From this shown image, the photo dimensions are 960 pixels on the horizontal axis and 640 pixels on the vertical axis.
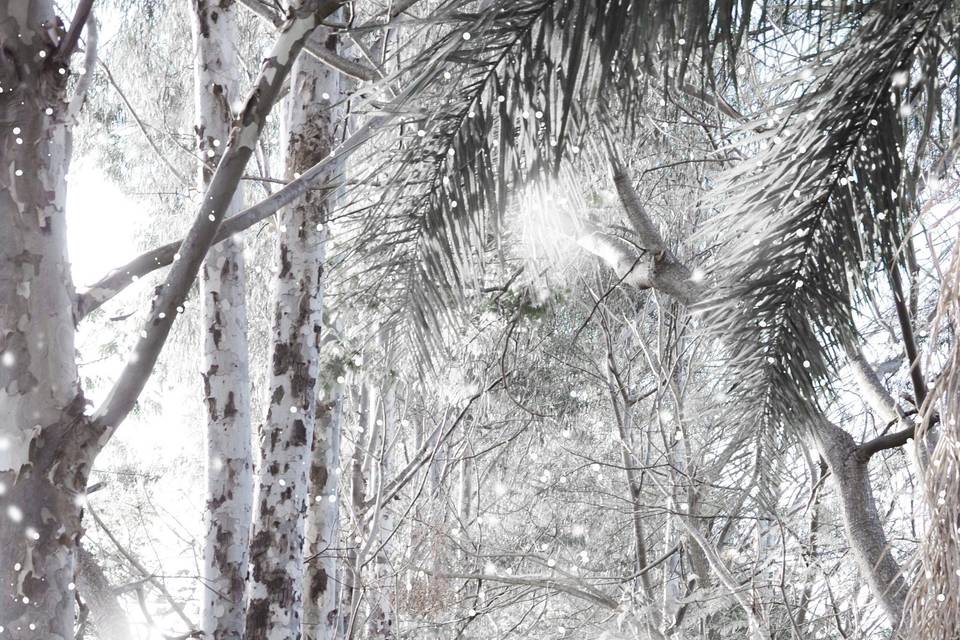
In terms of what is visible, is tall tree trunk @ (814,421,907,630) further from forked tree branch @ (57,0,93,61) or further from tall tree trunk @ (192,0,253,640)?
tall tree trunk @ (192,0,253,640)

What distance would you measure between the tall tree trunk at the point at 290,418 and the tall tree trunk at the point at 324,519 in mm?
632

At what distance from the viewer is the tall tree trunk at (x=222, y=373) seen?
2365 millimetres

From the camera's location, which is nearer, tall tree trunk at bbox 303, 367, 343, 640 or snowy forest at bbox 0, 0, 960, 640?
snowy forest at bbox 0, 0, 960, 640

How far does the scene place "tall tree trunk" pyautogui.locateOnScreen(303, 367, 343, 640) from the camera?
3320 millimetres

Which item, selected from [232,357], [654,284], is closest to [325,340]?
[232,357]

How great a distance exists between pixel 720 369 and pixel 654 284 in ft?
0.79

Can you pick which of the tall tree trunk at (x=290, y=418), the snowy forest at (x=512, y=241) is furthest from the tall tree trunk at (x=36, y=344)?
the tall tree trunk at (x=290, y=418)

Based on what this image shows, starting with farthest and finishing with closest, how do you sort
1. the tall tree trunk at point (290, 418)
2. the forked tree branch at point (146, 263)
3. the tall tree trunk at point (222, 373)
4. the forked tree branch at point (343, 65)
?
the tall tree trunk at point (290, 418) → the tall tree trunk at point (222, 373) → the forked tree branch at point (343, 65) → the forked tree branch at point (146, 263)

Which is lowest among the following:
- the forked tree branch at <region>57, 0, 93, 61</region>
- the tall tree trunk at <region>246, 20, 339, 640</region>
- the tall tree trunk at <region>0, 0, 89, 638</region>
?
the tall tree trunk at <region>0, 0, 89, 638</region>

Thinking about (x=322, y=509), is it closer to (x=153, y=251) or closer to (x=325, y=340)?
(x=325, y=340)

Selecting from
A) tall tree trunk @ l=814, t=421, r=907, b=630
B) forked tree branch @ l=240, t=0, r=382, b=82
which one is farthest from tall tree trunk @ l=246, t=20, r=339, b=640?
tall tree trunk @ l=814, t=421, r=907, b=630

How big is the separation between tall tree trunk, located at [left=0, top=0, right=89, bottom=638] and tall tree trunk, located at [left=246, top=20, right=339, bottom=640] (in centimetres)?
120

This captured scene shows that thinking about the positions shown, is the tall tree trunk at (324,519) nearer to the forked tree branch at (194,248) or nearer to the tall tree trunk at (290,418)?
the tall tree trunk at (290,418)

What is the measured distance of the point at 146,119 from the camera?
5070 millimetres
